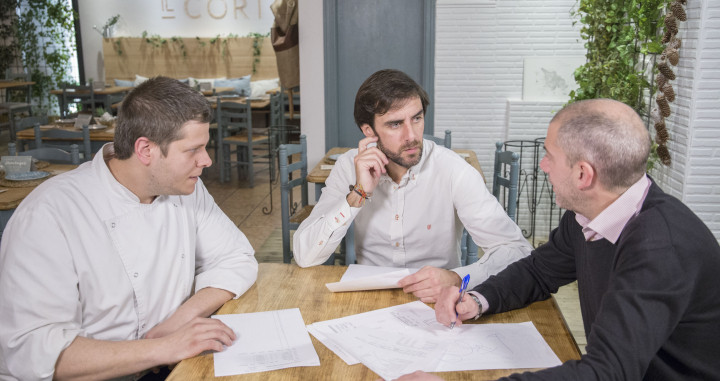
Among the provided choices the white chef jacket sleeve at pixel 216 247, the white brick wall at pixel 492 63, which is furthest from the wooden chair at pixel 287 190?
the white brick wall at pixel 492 63

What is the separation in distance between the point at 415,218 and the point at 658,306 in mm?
1271

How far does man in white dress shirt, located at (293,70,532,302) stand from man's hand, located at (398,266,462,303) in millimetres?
235

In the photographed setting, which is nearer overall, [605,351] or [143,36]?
[605,351]

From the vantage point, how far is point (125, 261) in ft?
5.59

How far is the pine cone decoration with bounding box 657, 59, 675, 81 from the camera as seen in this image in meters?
3.47

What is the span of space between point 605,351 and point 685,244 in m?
0.26

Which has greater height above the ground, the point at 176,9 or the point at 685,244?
the point at 176,9

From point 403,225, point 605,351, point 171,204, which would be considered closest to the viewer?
point 605,351

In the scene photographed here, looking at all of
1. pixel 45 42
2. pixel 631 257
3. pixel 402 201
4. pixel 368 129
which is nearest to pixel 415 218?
pixel 402 201

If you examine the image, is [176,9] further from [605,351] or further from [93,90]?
[605,351]

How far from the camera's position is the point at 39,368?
1.43 meters

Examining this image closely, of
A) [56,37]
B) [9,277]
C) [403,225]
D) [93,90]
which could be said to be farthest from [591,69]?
[56,37]

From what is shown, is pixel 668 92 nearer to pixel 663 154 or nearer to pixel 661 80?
pixel 661 80

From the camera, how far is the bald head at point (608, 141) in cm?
131
